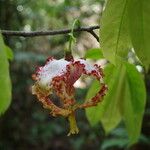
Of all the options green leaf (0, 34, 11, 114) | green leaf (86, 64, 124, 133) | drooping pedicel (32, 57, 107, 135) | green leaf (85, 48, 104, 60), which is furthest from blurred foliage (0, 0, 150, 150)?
green leaf (0, 34, 11, 114)

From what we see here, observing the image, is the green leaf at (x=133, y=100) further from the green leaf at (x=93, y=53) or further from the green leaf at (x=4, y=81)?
the green leaf at (x=4, y=81)

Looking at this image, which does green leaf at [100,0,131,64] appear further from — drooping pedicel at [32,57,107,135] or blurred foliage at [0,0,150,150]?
blurred foliage at [0,0,150,150]

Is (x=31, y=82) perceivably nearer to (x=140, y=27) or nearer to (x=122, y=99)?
(x=122, y=99)

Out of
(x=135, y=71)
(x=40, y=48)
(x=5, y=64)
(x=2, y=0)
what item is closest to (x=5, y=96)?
(x=5, y=64)

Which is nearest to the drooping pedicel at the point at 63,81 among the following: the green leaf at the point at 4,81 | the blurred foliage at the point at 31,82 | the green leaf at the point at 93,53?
the green leaf at the point at 4,81

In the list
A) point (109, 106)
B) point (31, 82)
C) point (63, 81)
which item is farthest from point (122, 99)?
point (31, 82)

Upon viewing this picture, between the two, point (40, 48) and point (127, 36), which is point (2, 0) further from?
point (127, 36)

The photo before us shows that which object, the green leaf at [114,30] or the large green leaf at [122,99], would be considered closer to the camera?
the green leaf at [114,30]
